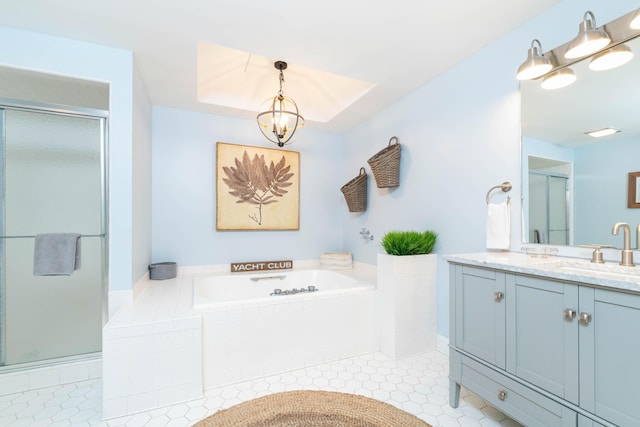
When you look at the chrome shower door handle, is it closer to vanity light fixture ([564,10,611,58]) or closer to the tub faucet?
the tub faucet

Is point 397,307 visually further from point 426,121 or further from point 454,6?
point 454,6

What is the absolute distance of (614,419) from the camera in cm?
107

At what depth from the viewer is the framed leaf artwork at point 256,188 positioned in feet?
11.0

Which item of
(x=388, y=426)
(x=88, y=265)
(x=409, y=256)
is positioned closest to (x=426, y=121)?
(x=409, y=256)

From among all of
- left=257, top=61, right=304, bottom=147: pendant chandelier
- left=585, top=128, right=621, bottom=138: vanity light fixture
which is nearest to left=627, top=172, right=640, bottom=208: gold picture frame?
left=585, top=128, right=621, bottom=138: vanity light fixture

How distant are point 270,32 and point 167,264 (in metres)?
2.32

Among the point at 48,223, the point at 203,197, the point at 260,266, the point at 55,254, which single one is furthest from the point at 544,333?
the point at 48,223

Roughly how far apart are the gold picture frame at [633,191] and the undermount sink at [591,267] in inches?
11.8

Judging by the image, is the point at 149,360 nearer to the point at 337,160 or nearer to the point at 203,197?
the point at 203,197

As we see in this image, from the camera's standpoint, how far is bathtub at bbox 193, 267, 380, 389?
2010 mm

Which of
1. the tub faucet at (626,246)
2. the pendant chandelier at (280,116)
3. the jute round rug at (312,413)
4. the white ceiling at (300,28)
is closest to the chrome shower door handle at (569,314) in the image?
the tub faucet at (626,246)

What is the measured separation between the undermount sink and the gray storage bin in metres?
3.04

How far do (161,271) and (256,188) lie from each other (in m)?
1.31

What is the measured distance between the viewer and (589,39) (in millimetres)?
1395
